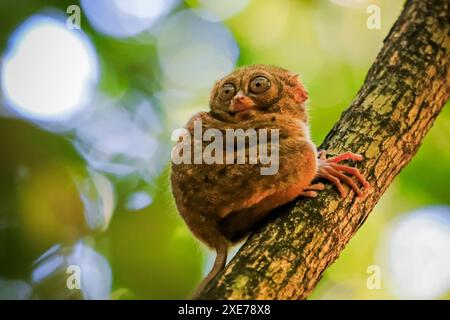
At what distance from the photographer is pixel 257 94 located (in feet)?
12.6

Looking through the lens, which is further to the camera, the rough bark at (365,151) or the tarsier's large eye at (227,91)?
the tarsier's large eye at (227,91)

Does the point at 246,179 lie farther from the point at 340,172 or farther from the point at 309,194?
the point at 340,172

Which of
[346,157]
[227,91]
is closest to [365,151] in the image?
[346,157]

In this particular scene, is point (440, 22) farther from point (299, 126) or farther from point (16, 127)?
point (16, 127)

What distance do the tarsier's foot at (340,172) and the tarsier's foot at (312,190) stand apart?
71 millimetres

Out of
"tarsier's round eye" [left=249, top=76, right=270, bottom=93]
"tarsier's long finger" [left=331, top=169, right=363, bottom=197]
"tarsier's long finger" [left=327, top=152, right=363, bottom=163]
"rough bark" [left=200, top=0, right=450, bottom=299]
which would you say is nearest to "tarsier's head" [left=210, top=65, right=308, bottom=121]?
"tarsier's round eye" [left=249, top=76, right=270, bottom=93]

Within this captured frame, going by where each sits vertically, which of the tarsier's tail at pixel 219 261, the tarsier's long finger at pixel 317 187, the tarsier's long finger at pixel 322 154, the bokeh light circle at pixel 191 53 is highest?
the bokeh light circle at pixel 191 53

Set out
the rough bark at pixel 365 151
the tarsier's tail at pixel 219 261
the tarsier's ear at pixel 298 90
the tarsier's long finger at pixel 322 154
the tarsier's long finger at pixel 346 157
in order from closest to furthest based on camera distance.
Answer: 1. the rough bark at pixel 365 151
2. the tarsier's tail at pixel 219 261
3. the tarsier's long finger at pixel 346 157
4. the tarsier's long finger at pixel 322 154
5. the tarsier's ear at pixel 298 90

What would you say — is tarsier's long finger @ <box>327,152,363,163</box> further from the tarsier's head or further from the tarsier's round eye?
the tarsier's round eye

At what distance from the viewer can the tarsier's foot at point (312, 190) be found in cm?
301

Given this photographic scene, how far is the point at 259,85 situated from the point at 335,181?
3.64 ft

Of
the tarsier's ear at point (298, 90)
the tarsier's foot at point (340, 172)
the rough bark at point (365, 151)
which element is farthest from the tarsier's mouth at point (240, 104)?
the tarsier's foot at point (340, 172)

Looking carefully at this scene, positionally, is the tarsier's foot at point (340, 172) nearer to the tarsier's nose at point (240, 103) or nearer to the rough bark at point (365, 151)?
the rough bark at point (365, 151)

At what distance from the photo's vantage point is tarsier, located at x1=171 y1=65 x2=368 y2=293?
306 cm
